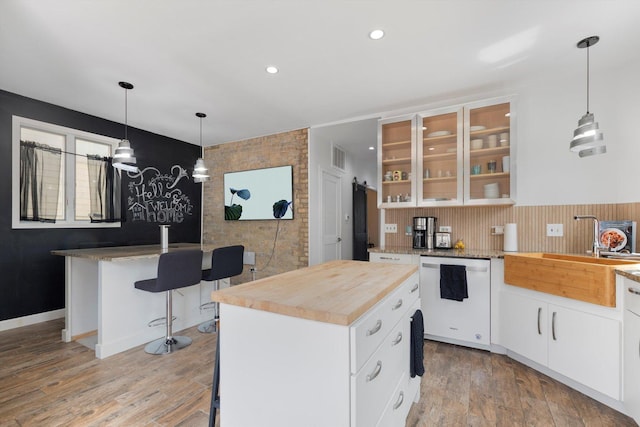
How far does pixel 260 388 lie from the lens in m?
1.15

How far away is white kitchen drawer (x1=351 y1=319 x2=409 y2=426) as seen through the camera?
3.26ft

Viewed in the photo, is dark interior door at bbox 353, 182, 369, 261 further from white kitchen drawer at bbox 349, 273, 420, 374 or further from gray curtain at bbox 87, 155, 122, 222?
white kitchen drawer at bbox 349, 273, 420, 374

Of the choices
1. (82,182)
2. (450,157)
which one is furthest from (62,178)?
(450,157)

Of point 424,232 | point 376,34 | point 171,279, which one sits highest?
point 376,34

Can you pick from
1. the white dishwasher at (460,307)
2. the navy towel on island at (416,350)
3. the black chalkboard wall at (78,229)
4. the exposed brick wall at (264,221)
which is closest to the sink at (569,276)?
the white dishwasher at (460,307)

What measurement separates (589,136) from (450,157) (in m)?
1.23

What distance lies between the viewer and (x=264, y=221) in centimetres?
476

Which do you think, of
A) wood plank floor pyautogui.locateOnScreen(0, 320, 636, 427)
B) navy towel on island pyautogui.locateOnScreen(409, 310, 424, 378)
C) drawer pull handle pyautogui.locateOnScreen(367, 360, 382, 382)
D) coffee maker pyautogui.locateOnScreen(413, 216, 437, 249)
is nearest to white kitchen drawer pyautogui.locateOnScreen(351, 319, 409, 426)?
drawer pull handle pyautogui.locateOnScreen(367, 360, 382, 382)

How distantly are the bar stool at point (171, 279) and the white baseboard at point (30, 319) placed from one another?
172cm

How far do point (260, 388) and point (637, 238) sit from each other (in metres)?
3.25

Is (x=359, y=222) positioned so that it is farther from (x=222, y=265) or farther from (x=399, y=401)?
(x=399, y=401)

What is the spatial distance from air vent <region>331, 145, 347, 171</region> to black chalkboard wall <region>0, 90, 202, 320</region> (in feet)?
8.24

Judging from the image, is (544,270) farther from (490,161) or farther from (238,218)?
(238,218)

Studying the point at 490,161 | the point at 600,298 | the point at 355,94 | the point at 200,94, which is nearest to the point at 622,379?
the point at 600,298
